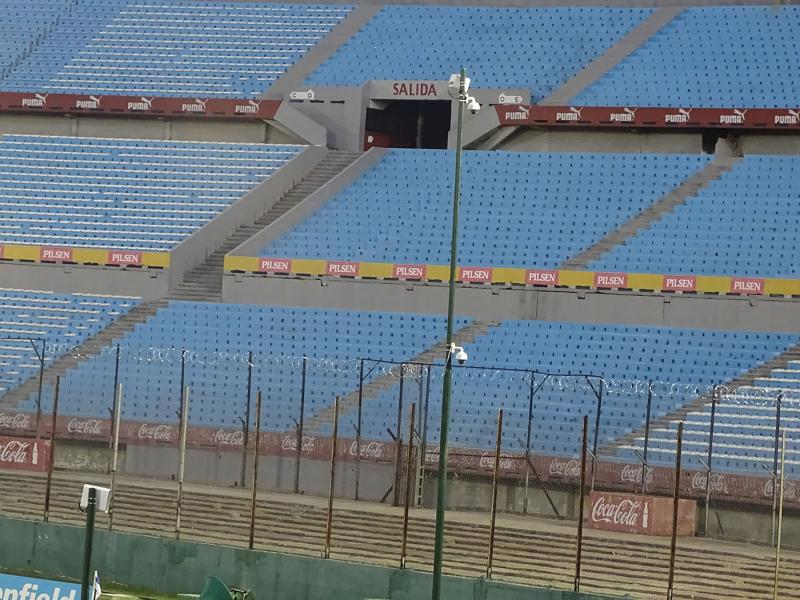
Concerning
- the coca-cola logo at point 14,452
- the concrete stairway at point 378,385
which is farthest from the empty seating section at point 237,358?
the coca-cola logo at point 14,452

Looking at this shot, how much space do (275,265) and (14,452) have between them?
460 inches

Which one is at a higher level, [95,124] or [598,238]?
[95,124]

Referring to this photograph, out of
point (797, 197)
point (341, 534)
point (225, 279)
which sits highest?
point (797, 197)

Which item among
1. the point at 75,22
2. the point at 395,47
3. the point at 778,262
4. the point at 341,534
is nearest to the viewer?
the point at 341,534

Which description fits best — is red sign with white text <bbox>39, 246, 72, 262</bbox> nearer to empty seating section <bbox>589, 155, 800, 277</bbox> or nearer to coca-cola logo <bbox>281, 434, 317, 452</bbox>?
coca-cola logo <bbox>281, 434, 317, 452</bbox>

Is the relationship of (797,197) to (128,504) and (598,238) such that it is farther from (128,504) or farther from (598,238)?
(128,504)

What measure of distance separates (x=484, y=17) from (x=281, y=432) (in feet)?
80.6

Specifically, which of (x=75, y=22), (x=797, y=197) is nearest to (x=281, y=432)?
(x=797, y=197)

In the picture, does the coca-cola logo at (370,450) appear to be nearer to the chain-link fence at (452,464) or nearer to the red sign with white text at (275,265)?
the chain-link fence at (452,464)

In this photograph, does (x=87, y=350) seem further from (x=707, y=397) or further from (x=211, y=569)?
(x=707, y=397)

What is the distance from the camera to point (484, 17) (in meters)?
61.8

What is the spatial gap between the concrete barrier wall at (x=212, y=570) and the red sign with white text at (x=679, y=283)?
18.0 meters

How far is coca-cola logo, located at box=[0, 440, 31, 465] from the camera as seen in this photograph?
137 feet

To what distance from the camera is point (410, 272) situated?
49.4 m
